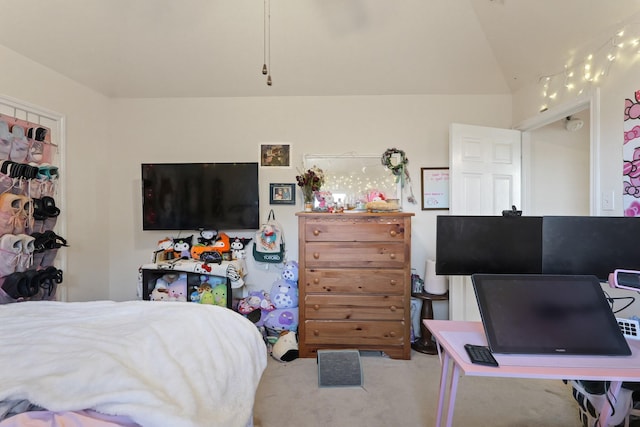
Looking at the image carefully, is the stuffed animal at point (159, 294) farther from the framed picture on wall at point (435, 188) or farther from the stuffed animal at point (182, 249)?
the framed picture on wall at point (435, 188)

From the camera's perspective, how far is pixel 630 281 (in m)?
1.22

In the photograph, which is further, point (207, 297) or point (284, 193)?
point (284, 193)

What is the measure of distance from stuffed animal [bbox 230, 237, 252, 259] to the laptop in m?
2.24

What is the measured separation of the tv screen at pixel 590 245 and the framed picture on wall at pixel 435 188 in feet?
4.45

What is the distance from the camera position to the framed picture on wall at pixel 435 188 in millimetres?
2887

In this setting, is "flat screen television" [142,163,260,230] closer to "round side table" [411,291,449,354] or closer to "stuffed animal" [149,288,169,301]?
"stuffed animal" [149,288,169,301]

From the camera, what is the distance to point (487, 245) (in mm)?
1616

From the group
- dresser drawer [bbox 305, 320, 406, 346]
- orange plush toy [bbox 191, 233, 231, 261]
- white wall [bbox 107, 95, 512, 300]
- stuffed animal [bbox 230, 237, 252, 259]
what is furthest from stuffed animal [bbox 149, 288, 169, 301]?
dresser drawer [bbox 305, 320, 406, 346]

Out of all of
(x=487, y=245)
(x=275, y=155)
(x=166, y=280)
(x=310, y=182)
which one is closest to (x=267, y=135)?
(x=275, y=155)

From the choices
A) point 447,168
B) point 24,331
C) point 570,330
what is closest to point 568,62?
point 447,168

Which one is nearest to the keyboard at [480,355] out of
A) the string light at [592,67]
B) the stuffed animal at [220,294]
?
the string light at [592,67]

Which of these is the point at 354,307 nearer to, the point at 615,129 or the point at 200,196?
the point at 200,196

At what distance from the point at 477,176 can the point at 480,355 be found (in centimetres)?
204

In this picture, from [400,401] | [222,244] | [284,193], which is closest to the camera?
[400,401]
